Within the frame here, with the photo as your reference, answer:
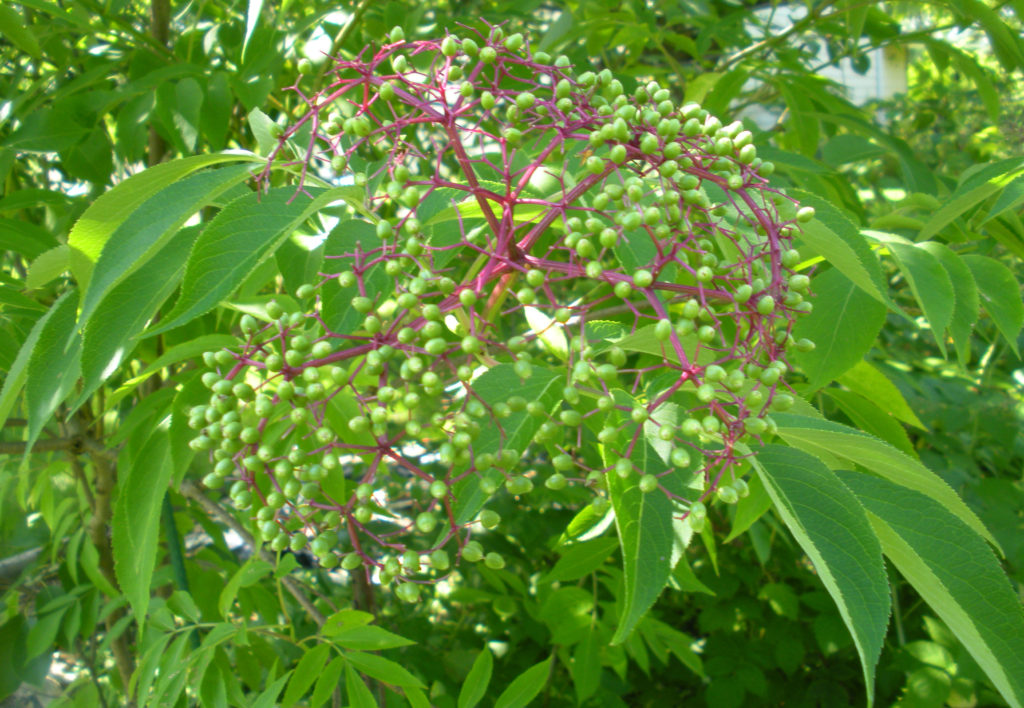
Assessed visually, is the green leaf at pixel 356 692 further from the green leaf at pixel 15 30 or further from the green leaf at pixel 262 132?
the green leaf at pixel 15 30

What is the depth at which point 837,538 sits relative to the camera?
1.49 feet

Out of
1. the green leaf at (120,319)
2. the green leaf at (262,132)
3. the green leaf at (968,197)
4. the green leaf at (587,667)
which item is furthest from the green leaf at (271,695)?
the green leaf at (968,197)

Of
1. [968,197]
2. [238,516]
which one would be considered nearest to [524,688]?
[238,516]

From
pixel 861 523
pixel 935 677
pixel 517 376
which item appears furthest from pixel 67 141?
pixel 935 677

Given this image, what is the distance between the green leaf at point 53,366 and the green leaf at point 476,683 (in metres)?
0.57

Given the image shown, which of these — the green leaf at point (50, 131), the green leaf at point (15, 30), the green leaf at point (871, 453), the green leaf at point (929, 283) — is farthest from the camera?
the green leaf at point (50, 131)

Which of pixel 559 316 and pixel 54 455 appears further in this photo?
pixel 54 455

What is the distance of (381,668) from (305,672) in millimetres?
78

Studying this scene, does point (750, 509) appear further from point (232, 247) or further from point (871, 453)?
point (232, 247)

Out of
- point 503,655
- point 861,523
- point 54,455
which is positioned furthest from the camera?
point 503,655

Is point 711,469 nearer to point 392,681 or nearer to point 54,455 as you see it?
point 392,681

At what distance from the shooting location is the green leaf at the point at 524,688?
88 cm

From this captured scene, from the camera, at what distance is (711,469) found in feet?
1.75

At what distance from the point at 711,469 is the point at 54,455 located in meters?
1.33
